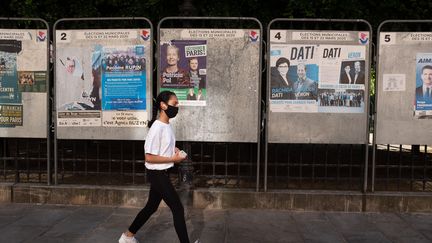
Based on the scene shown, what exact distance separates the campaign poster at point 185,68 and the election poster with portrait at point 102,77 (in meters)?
0.29

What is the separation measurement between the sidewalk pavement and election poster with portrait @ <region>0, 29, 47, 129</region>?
1275mm

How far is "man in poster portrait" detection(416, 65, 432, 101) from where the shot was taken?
6.81 m

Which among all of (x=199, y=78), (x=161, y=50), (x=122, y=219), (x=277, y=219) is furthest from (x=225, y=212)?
(x=161, y=50)

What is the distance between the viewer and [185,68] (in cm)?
689

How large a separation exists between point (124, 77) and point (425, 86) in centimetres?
422

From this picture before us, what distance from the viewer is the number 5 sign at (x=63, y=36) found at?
7023 mm

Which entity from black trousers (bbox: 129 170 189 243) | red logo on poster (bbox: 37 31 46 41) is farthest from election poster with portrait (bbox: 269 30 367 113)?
red logo on poster (bbox: 37 31 46 41)

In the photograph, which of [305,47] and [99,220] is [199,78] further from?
[99,220]

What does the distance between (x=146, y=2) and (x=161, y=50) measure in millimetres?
1371

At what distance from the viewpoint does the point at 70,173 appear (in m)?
7.71

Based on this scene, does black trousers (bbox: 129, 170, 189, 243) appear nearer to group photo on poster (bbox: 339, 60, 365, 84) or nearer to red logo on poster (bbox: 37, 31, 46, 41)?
group photo on poster (bbox: 339, 60, 365, 84)

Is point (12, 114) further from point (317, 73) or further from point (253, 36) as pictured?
point (317, 73)

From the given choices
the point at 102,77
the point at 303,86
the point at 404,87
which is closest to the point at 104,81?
the point at 102,77

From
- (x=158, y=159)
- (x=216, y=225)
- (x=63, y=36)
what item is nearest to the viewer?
(x=158, y=159)
